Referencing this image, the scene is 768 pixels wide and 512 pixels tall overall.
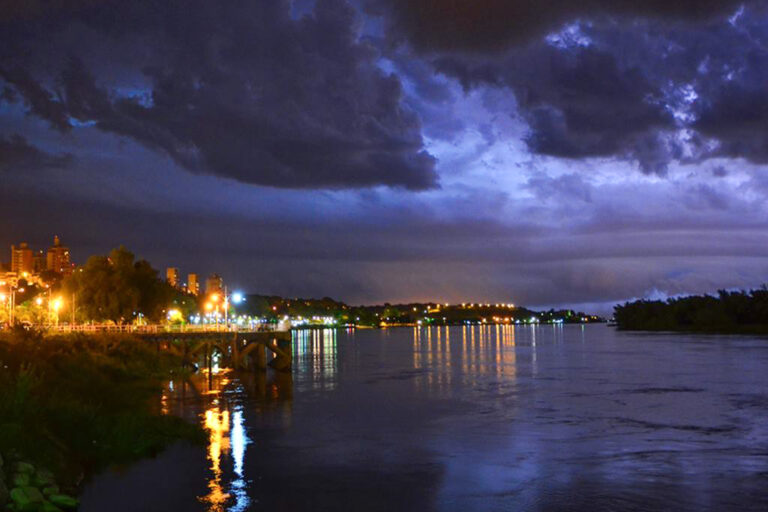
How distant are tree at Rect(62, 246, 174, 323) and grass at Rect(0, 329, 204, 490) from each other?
1903 inches

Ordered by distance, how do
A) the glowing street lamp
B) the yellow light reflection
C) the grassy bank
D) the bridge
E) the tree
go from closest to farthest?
the grassy bank < the yellow light reflection < the bridge < the glowing street lamp < the tree

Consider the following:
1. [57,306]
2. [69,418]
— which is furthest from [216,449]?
[57,306]

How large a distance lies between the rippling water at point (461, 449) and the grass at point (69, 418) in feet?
4.33

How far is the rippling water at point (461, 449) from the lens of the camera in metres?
24.8

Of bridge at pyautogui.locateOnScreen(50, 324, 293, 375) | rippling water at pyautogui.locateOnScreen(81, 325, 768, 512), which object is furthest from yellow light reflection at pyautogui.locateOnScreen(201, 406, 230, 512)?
bridge at pyautogui.locateOnScreen(50, 324, 293, 375)

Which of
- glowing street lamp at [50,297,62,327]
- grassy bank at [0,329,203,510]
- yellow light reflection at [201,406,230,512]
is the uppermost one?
glowing street lamp at [50,297,62,327]

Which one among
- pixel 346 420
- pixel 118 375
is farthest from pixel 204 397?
pixel 346 420

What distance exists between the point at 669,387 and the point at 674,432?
23781 mm

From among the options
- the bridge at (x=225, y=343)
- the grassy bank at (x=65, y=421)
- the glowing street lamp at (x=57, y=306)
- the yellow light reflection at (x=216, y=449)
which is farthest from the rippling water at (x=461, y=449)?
the glowing street lamp at (x=57, y=306)

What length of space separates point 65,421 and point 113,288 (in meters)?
73.4

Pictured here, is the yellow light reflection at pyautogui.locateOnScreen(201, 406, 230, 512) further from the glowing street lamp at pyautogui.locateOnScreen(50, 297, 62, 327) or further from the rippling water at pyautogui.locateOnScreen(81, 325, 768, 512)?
the glowing street lamp at pyautogui.locateOnScreen(50, 297, 62, 327)

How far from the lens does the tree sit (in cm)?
9725

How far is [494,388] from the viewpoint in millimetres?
61312

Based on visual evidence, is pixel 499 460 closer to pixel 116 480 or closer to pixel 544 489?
pixel 544 489
